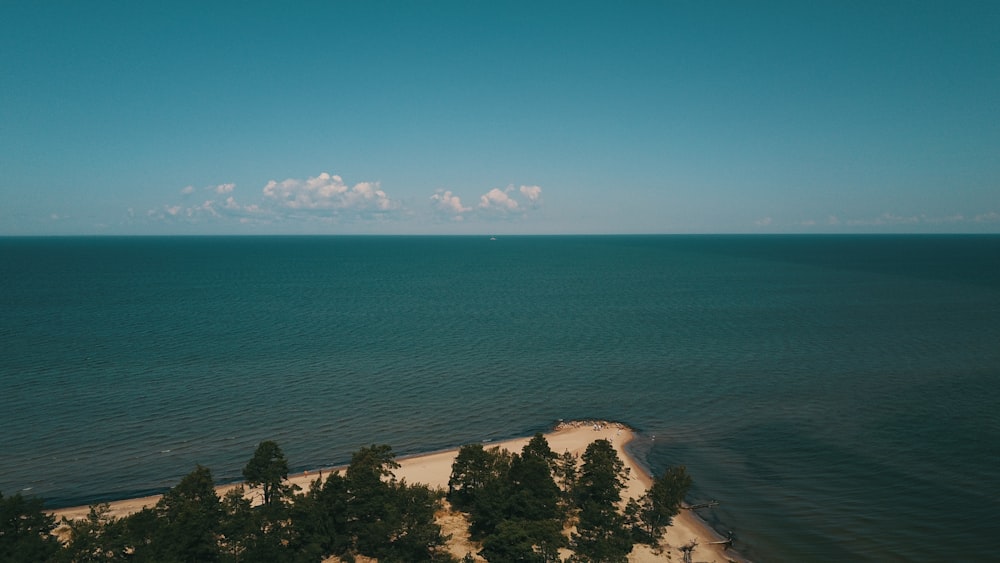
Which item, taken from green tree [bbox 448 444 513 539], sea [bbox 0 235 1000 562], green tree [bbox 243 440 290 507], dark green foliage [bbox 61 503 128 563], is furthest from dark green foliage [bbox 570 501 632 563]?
dark green foliage [bbox 61 503 128 563]

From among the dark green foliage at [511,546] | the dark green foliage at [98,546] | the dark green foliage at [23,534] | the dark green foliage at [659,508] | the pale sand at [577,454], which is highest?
the dark green foliage at [23,534]

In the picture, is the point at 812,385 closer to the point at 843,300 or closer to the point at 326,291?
the point at 843,300

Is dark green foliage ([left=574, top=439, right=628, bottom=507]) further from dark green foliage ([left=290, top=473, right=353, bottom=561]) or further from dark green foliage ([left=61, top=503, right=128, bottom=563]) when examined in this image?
dark green foliage ([left=61, top=503, right=128, bottom=563])

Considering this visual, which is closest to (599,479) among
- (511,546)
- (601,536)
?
(601,536)

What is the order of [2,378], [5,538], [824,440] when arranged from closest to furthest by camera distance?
[5,538]
[824,440]
[2,378]

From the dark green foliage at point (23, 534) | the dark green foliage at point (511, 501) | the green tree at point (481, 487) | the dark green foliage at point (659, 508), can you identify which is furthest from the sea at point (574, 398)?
the dark green foliage at point (23, 534)

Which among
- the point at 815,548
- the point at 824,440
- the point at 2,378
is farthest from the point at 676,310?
the point at 2,378

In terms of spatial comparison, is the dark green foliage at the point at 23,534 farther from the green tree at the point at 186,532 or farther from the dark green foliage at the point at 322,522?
the dark green foliage at the point at 322,522

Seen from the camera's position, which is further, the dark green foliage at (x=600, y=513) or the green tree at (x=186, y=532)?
the dark green foliage at (x=600, y=513)
